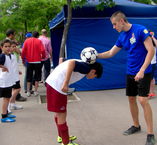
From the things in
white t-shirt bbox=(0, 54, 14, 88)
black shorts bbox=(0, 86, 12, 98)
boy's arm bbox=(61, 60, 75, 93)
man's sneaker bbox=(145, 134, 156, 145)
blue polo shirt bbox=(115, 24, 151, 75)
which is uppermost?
blue polo shirt bbox=(115, 24, 151, 75)

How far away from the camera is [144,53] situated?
11.9 ft

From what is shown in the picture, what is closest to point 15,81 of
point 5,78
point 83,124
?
point 5,78

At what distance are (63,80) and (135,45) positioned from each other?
3.85 ft

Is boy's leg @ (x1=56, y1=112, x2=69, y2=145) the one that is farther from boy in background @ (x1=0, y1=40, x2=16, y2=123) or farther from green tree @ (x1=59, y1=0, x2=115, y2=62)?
green tree @ (x1=59, y1=0, x2=115, y2=62)

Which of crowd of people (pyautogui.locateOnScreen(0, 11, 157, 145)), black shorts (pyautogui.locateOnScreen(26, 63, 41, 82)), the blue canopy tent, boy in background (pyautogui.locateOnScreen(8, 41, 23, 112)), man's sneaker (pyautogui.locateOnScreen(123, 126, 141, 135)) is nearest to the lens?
crowd of people (pyautogui.locateOnScreen(0, 11, 157, 145))

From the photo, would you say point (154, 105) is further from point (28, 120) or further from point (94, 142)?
point (28, 120)

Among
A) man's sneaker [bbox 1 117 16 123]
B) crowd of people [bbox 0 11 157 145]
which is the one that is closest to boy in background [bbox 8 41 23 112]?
crowd of people [bbox 0 11 157 145]

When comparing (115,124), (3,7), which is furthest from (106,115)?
(3,7)

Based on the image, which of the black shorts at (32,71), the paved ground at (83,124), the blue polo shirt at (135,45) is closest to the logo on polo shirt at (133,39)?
the blue polo shirt at (135,45)

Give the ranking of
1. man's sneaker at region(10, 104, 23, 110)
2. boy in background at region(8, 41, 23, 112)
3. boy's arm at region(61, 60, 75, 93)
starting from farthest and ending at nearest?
man's sneaker at region(10, 104, 23, 110), boy in background at region(8, 41, 23, 112), boy's arm at region(61, 60, 75, 93)

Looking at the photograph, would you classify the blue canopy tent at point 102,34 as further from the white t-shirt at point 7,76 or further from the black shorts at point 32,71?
the white t-shirt at point 7,76

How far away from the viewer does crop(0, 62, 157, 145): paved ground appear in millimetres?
3883

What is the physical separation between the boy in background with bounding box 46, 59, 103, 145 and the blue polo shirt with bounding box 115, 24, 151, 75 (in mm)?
671

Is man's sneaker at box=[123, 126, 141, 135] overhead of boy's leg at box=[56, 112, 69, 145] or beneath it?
beneath
